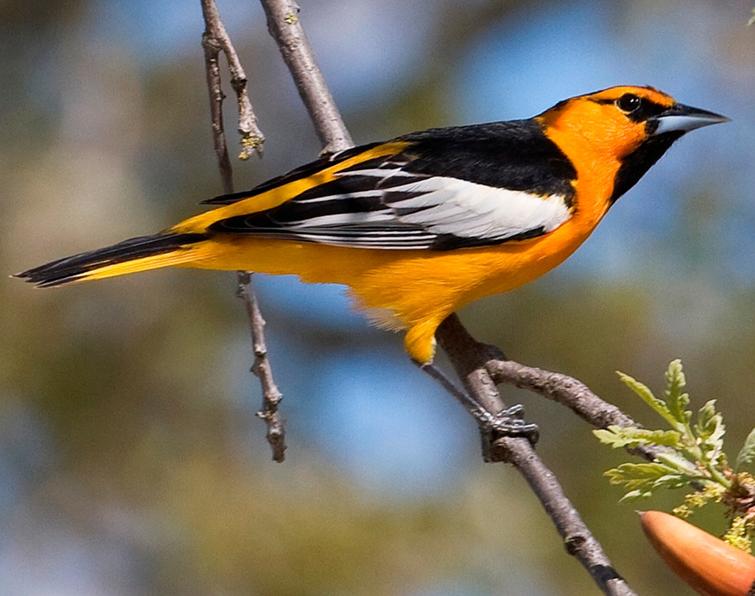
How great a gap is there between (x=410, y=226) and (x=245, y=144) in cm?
82

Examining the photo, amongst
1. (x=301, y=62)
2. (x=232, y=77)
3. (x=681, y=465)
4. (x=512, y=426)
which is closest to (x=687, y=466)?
(x=681, y=465)

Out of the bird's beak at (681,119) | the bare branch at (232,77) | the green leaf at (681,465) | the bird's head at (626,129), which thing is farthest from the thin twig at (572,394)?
the bird's beak at (681,119)

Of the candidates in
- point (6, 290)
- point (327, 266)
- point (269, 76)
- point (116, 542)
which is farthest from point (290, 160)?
point (327, 266)

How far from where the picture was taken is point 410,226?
3.05 metres

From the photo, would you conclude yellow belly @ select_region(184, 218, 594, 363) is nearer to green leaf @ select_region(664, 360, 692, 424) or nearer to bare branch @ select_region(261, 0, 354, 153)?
bare branch @ select_region(261, 0, 354, 153)

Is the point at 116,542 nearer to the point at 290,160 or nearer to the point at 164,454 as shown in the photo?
the point at 164,454

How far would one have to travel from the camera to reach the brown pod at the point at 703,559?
1.41m

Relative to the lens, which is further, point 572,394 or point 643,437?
point 572,394

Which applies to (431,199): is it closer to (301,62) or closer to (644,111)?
(301,62)

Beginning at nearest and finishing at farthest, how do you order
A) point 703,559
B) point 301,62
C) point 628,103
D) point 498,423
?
point 703,559, point 498,423, point 301,62, point 628,103

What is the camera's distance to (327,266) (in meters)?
3.11

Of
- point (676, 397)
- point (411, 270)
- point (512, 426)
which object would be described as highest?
point (411, 270)

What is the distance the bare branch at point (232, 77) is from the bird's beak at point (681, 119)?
1469 mm

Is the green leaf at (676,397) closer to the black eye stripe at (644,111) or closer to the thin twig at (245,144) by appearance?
the thin twig at (245,144)
